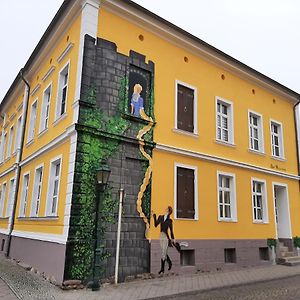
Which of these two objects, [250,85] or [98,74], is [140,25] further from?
[250,85]

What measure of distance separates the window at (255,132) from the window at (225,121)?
4.64ft

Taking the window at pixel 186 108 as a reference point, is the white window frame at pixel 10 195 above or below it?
below

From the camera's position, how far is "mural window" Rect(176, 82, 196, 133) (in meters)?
12.7

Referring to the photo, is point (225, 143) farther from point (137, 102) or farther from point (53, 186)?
point (53, 186)

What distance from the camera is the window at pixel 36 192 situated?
41.5 ft

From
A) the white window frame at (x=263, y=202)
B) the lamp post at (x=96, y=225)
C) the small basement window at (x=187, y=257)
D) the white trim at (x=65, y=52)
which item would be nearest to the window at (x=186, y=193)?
the small basement window at (x=187, y=257)

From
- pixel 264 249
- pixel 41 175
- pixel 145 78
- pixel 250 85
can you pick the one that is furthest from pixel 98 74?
pixel 264 249

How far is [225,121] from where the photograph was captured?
579 inches

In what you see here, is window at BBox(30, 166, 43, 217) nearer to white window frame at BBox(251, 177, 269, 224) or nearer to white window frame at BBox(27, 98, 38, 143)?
white window frame at BBox(27, 98, 38, 143)

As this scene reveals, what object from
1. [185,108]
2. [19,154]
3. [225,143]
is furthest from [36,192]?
[225,143]

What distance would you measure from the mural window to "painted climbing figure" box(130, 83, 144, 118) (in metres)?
1.74

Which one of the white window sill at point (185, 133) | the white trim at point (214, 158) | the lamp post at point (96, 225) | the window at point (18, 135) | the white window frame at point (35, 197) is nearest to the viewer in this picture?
the lamp post at point (96, 225)

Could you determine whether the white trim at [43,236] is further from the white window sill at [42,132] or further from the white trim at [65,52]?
the white trim at [65,52]

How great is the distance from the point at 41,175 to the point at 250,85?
1034 centimetres
